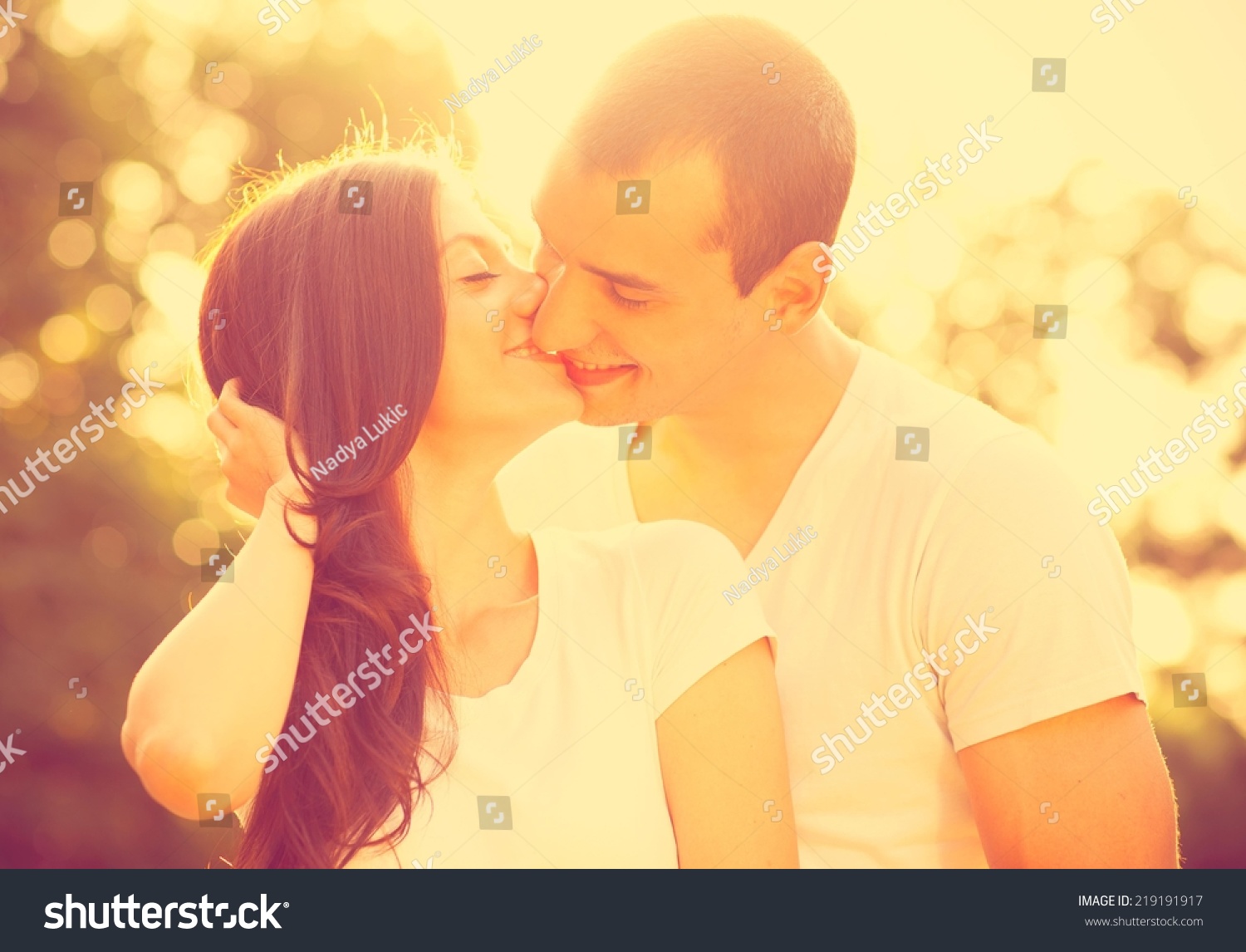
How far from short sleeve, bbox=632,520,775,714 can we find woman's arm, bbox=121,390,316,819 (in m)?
0.61

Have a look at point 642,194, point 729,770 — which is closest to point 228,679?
point 729,770

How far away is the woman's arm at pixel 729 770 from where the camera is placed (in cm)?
183

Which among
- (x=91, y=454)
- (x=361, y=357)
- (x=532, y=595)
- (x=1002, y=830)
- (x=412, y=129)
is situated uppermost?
(x=412, y=129)

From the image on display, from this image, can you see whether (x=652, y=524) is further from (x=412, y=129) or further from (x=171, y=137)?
(x=171, y=137)

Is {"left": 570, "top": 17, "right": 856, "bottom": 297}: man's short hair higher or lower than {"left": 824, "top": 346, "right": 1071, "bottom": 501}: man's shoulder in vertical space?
higher

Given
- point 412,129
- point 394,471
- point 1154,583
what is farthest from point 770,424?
point 1154,583

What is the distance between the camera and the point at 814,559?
225 cm

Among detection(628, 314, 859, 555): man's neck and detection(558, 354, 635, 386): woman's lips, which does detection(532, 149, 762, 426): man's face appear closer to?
detection(558, 354, 635, 386): woman's lips

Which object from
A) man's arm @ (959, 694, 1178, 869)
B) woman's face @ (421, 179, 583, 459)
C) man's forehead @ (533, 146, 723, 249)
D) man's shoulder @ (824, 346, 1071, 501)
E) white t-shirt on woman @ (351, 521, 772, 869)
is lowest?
man's arm @ (959, 694, 1178, 869)

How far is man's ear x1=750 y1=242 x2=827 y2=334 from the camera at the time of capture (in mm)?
2273

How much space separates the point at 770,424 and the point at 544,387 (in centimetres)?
57

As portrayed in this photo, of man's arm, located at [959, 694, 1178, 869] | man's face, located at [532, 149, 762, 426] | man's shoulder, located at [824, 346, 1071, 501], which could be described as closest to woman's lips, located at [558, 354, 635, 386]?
man's face, located at [532, 149, 762, 426]

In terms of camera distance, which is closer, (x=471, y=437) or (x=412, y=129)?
(x=471, y=437)

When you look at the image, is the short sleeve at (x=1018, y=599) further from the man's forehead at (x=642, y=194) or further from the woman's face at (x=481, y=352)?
the woman's face at (x=481, y=352)
